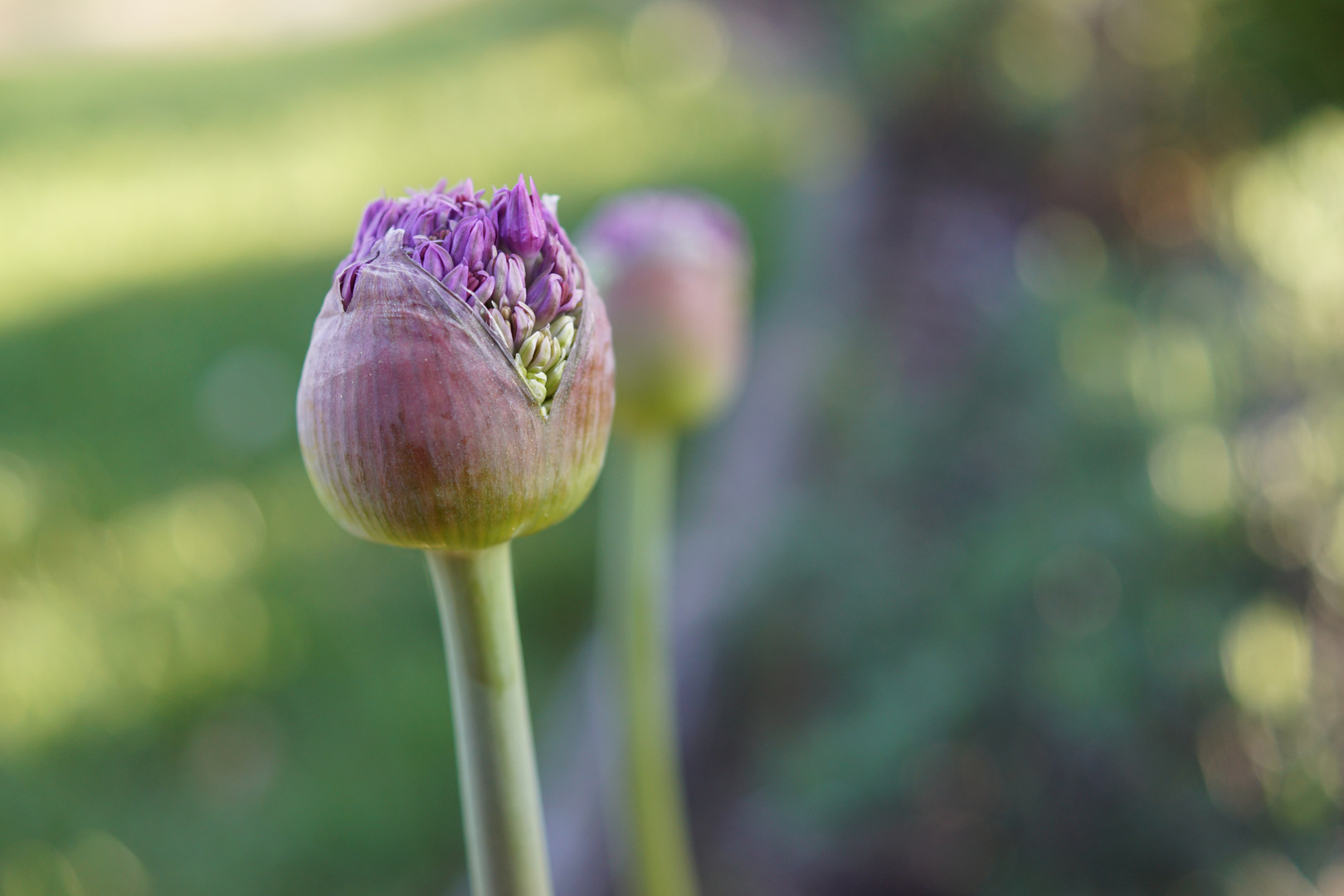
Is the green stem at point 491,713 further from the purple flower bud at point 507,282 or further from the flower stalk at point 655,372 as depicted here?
the flower stalk at point 655,372

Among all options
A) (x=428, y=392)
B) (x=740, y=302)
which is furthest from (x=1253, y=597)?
(x=428, y=392)

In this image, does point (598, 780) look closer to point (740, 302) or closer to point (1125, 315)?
point (740, 302)

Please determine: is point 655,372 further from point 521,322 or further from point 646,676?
point 521,322

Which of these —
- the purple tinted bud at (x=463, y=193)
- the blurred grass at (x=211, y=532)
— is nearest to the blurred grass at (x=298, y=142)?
the blurred grass at (x=211, y=532)

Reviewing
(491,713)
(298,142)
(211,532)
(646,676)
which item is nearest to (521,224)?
(491,713)

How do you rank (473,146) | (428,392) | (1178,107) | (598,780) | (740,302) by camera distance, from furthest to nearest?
(473,146) < (1178,107) < (598,780) < (740,302) < (428,392)

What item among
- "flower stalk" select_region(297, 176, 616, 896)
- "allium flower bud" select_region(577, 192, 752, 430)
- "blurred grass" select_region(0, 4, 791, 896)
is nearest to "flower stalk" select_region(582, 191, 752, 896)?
"allium flower bud" select_region(577, 192, 752, 430)
